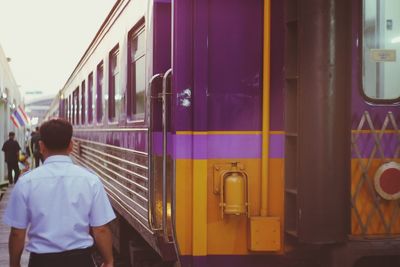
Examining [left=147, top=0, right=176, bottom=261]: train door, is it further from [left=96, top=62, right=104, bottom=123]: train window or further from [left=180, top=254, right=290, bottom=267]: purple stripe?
[left=96, top=62, right=104, bottom=123]: train window

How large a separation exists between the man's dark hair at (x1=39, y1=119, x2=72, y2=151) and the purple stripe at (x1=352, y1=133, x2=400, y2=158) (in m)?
1.76

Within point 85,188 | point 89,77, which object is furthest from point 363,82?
point 89,77

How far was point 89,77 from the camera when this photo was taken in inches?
416

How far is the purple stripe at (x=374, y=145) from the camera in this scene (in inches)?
160

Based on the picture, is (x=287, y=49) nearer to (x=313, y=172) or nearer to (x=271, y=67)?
(x=271, y=67)

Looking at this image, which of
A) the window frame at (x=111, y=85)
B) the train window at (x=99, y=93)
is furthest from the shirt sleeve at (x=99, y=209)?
the train window at (x=99, y=93)

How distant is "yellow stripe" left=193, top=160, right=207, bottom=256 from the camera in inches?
165

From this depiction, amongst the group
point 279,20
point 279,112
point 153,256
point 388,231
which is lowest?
point 153,256

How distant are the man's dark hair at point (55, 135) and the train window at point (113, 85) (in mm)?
3623

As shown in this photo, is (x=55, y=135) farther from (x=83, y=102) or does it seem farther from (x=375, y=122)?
(x=83, y=102)

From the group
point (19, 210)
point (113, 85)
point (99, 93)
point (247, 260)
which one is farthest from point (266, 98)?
point (99, 93)

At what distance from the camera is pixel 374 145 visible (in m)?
4.09

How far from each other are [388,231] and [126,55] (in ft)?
10.7

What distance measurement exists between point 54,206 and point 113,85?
4.35 metres
